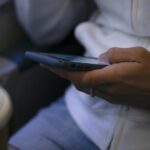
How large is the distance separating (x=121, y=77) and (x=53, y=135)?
0.24 meters

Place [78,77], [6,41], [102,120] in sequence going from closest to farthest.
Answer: [78,77] < [102,120] < [6,41]

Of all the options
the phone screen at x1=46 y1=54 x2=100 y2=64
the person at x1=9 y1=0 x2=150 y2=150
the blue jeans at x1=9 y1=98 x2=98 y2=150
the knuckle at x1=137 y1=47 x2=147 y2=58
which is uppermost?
the phone screen at x1=46 y1=54 x2=100 y2=64

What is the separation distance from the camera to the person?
2.24 feet

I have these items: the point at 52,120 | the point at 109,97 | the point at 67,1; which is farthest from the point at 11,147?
the point at 67,1

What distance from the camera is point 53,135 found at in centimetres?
84

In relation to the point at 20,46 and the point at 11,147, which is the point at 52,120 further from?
the point at 20,46

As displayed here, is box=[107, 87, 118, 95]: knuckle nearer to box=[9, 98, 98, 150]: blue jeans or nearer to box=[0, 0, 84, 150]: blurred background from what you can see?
box=[9, 98, 98, 150]: blue jeans

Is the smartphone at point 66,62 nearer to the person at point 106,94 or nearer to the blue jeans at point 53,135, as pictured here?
the person at point 106,94

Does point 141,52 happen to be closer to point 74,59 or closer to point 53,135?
point 74,59

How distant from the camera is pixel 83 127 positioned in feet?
2.72

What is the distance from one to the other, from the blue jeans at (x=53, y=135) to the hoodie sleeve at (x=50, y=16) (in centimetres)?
23

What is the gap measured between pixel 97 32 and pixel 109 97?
21 centimetres

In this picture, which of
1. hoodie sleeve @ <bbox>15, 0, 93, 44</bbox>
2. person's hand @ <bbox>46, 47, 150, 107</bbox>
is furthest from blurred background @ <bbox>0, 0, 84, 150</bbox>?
person's hand @ <bbox>46, 47, 150, 107</bbox>

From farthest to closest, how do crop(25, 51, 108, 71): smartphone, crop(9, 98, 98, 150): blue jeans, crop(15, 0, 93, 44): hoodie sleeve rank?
crop(15, 0, 93, 44): hoodie sleeve, crop(9, 98, 98, 150): blue jeans, crop(25, 51, 108, 71): smartphone
